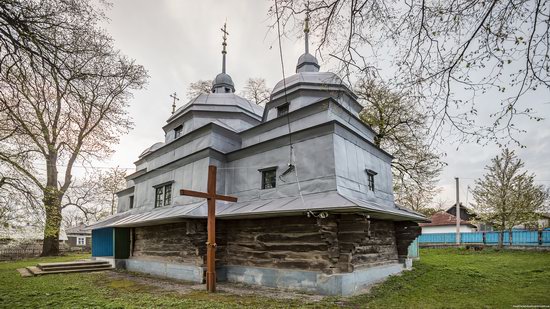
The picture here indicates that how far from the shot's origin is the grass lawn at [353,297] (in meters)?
8.39

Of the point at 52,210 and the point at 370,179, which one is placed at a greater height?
the point at 370,179

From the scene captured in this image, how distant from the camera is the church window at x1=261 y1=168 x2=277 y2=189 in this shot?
12.4 meters

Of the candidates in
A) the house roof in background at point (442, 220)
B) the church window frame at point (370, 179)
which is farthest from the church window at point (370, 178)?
the house roof in background at point (442, 220)

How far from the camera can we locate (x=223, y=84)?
20.6 metres

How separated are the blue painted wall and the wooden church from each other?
9.30 ft

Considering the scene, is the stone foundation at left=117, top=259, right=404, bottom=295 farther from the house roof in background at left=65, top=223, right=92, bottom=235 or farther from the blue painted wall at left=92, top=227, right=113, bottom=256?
the house roof in background at left=65, top=223, right=92, bottom=235

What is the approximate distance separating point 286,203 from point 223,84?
12.0 meters

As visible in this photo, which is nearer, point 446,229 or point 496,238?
point 496,238

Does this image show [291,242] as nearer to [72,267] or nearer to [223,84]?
[223,84]

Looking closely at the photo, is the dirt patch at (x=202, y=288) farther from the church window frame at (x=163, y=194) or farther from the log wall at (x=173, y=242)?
the church window frame at (x=163, y=194)

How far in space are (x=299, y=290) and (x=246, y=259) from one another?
2636mm

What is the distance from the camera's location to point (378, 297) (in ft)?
30.7

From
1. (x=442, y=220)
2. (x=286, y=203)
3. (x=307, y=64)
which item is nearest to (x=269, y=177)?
(x=286, y=203)

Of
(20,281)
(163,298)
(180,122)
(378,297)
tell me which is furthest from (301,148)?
(20,281)
